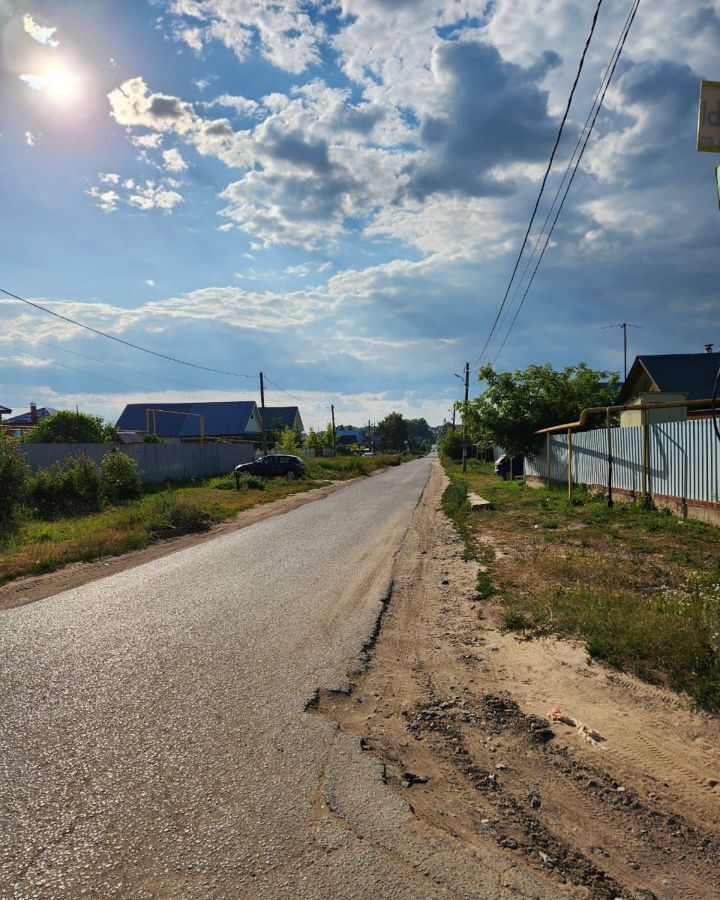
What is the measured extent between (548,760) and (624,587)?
3.72 meters

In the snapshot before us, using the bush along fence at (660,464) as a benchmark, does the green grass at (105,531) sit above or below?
below

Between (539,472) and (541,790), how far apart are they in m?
22.3

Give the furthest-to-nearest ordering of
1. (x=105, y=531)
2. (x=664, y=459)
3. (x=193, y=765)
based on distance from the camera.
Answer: (x=664, y=459)
(x=105, y=531)
(x=193, y=765)

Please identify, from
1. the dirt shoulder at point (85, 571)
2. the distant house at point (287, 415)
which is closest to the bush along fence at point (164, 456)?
the dirt shoulder at point (85, 571)

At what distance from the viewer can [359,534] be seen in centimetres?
1227

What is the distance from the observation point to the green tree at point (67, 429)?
32.1 metres

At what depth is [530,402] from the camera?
25125 millimetres

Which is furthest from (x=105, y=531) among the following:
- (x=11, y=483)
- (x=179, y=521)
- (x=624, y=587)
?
(x=624, y=587)

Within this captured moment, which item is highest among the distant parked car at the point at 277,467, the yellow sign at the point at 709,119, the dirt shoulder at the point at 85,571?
the yellow sign at the point at 709,119

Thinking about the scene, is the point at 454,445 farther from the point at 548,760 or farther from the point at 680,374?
the point at 548,760

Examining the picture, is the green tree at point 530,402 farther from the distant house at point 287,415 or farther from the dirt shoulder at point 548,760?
the distant house at point 287,415

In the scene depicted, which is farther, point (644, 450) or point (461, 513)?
point (461, 513)

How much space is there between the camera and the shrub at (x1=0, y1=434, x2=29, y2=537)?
14394mm

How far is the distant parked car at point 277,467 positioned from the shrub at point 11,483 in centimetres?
1843
